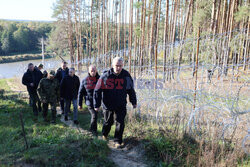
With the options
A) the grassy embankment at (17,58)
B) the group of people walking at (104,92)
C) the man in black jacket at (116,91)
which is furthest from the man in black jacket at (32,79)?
the grassy embankment at (17,58)

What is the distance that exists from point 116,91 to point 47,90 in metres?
2.70

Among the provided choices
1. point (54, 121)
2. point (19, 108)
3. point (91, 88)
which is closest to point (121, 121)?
point (91, 88)

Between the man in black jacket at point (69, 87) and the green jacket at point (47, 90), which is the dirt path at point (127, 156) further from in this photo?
the green jacket at point (47, 90)

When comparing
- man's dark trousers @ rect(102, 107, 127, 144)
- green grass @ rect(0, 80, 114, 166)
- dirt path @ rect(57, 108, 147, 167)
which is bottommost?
dirt path @ rect(57, 108, 147, 167)

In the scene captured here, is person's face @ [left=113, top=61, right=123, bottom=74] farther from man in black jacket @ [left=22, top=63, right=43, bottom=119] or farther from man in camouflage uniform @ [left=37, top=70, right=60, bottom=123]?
man in black jacket @ [left=22, top=63, right=43, bottom=119]

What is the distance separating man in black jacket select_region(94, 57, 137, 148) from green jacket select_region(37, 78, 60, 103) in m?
2.24

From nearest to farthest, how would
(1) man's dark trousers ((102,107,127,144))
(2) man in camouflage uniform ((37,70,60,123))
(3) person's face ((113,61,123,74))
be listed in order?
(3) person's face ((113,61,123,74)), (1) man's dark trousers ((102,107,127,144)), (2) man in camouflage uniform ((37,70,60,123))

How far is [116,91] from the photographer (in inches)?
152

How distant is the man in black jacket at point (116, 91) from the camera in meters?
3.82

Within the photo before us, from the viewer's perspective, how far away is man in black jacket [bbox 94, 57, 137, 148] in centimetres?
382

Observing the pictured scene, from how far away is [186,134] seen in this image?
4168 mm

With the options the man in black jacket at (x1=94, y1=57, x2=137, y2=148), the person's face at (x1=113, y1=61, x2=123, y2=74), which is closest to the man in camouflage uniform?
the man in black jacket at (x1=94, y1=57, x2=137, y2=148)

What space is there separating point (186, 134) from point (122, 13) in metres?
19.8

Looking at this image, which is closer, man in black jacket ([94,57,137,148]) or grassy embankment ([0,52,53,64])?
man in black jacket ([94,57,137,148])
